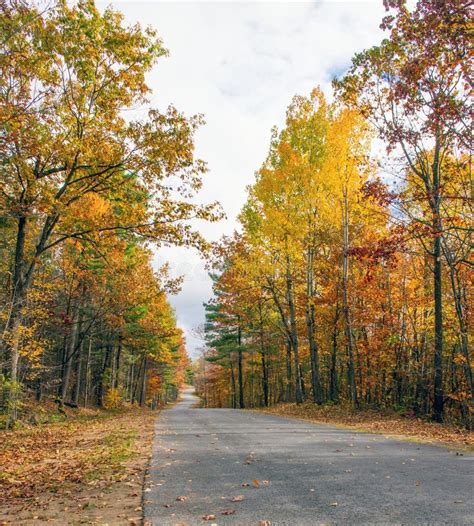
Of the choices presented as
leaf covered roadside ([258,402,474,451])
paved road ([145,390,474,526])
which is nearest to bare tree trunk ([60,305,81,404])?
leaf covered roadside ([258,402,474,451])

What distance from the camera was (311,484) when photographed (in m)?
5.00

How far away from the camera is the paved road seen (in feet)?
12.8

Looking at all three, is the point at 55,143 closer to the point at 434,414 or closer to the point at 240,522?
the point at 240,522

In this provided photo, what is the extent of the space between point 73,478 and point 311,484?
340 cm

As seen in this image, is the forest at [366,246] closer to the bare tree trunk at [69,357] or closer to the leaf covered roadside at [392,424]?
the leaf covered roadside at [392,424]

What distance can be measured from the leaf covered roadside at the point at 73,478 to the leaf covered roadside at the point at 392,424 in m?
6.15

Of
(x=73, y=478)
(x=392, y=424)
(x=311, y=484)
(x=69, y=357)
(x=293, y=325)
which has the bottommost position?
(x=392, y=424)

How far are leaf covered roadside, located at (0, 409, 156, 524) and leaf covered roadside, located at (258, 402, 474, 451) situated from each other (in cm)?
615

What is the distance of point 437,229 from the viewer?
9.35 metres

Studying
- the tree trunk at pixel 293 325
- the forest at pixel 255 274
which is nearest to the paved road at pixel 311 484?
the forest at pixel 255 274

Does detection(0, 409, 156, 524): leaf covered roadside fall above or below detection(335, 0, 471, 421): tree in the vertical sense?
below

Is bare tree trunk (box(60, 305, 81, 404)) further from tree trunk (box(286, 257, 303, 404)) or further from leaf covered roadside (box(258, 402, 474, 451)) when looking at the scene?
leaf covered roadside (box(258, 402, 474, 451))

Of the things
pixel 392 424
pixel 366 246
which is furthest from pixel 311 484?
pixel 366 246

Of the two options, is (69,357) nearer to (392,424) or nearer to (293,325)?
(293,325)
